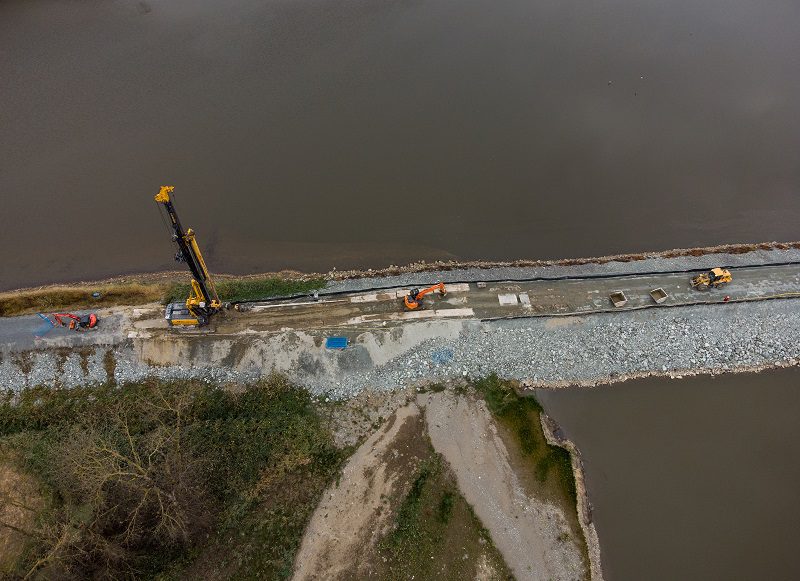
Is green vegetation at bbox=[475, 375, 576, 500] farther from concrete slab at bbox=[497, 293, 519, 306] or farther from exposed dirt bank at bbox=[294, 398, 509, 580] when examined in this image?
concrete slab at bbox=[497, 293, 519, 306]

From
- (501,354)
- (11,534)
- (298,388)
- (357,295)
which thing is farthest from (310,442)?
(11,534)

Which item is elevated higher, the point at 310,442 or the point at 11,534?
the point at 310,442

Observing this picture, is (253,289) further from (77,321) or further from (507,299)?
(507,299)

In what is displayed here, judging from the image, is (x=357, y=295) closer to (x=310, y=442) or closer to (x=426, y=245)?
(x=426, y=245)

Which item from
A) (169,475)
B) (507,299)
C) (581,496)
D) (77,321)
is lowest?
(581,496)

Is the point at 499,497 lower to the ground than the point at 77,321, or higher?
lower

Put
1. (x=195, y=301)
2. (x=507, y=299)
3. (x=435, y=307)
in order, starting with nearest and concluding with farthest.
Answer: (x=195, y=301)
(x=435, y=307)
(x=507, y=299)

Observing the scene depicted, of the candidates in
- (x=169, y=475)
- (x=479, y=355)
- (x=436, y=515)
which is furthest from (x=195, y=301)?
(x=436, y=515)
